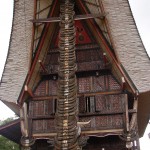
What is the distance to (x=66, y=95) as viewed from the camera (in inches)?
305

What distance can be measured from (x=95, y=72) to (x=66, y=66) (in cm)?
399

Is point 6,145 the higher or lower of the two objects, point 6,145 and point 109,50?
the lower

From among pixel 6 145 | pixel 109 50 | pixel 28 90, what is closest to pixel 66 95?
pixel 28 90

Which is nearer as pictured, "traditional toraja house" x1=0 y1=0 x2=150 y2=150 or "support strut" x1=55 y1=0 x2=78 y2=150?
"support strut" x1=55 y1=0 x2=78 y2=150

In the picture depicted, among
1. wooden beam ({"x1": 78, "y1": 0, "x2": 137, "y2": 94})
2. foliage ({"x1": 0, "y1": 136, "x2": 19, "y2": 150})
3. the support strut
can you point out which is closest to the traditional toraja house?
wooden beam ({"x1": 78, "y1": 0, "x2": 137, "y2": 94})

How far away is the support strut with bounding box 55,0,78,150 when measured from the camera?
7.03m

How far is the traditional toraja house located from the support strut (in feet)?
2.81

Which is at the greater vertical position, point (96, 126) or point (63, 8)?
point (63, 8)

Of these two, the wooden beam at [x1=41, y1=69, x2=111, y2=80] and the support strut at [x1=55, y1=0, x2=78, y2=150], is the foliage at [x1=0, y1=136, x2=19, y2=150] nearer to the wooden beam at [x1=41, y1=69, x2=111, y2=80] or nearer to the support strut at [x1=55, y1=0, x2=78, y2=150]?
the wooden beam at [x1=41, y1=69, x2=111, y2=80]

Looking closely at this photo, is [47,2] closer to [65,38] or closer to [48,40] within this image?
[48,40]

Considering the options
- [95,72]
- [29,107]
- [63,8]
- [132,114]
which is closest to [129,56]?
[95,72]

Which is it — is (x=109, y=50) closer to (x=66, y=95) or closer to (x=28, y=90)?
(x=28, y=90)

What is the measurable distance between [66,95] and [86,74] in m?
4.76

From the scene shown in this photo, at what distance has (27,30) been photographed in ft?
43.4
